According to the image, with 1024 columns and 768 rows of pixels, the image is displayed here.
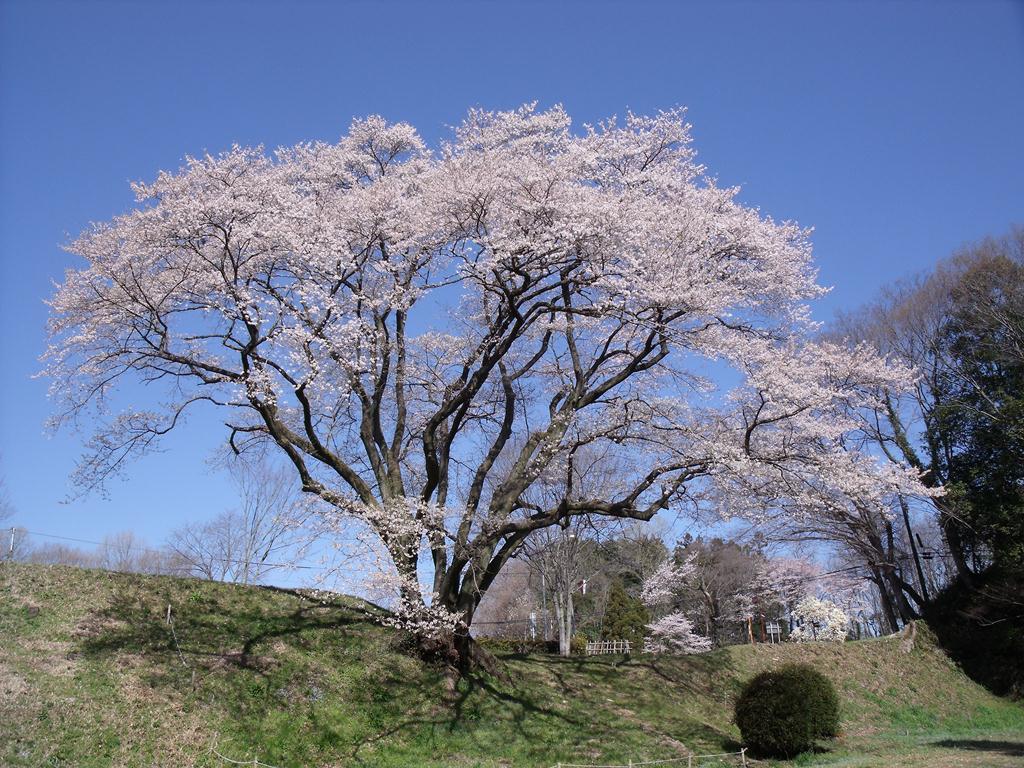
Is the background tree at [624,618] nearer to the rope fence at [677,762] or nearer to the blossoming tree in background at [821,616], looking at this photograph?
the blossoming tree in background at [821,616]

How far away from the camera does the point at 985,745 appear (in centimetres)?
1202

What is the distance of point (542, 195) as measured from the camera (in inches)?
516

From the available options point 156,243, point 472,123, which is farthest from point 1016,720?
point 156,243

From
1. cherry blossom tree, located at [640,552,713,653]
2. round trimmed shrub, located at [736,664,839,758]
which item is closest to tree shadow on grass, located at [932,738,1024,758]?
round trimmed shrub, located at [736,664,839,758]

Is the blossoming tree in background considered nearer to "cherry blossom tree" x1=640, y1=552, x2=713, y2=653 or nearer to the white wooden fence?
"cherry blossom tree" x1=640, y1=552, x2=713, y2=653

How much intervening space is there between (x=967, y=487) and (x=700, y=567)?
1573 cm

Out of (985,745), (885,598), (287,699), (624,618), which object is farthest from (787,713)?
(624,618)

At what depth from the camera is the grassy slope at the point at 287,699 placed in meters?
10.3

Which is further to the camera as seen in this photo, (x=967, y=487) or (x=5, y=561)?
(x=967, y=487)

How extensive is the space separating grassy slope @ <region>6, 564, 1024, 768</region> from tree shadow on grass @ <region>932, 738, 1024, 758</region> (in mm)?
44

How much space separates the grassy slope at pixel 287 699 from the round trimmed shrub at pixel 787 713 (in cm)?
55

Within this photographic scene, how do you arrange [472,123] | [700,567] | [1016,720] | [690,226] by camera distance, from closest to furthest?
[690,226], [472,123], [1016,720], [700,567]

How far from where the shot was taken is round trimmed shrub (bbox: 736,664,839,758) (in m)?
13.0

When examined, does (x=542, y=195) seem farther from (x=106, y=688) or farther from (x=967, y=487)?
(x=967, y=487)
